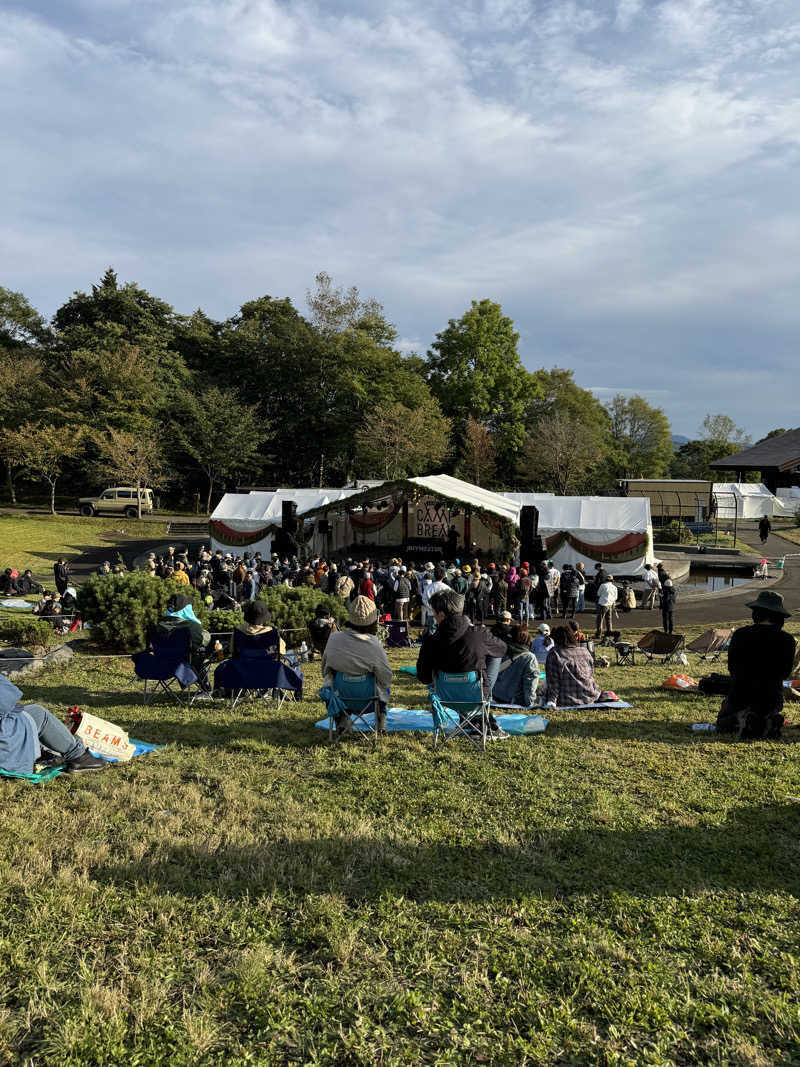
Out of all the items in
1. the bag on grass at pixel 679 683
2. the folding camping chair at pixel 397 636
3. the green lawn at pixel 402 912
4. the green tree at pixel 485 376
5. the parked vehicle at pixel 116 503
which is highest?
the green tree at pixel 485 376

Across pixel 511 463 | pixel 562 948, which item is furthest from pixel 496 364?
pixel 562 948

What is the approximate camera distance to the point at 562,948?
2918 mm

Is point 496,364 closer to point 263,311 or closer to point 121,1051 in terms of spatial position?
point 263,311

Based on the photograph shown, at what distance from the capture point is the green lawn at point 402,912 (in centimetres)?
242

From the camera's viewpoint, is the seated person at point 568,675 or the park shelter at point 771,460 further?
the park shelter at point 771,460

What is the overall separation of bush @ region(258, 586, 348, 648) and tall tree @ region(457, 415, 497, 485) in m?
33.5

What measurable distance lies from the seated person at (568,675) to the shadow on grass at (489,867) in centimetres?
351

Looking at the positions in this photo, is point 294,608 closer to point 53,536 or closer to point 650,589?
point 650,589

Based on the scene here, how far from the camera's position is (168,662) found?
24.1 feet

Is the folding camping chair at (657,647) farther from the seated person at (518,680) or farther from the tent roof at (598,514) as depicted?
the tent roof at (598,514)

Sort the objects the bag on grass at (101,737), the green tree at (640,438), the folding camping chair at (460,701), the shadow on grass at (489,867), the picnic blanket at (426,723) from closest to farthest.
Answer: the shadow on grass at (489,867)
the bag on grass at (101,737)
the folding camping chair at (460,701)
the picnic blanket at (426,723)
the green tree at (640,438)

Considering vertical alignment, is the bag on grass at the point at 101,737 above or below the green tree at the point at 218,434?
below

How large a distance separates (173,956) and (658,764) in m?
3.89

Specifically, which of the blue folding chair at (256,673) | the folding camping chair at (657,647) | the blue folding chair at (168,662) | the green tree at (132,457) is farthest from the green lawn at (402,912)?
the green tree at (132,457)
